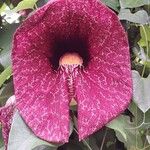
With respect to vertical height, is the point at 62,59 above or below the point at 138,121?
above

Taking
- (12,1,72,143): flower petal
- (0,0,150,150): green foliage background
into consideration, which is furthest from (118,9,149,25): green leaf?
(12,1,72,143): flower petal

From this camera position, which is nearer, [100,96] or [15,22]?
[100,96]

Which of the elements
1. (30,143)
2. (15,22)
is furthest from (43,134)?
(15,22)

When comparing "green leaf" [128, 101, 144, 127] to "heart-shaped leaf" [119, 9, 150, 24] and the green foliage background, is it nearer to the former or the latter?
the green foliage background

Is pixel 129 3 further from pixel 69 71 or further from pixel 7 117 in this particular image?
pixel 7 117

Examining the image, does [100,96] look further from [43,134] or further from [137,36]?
[137,36]

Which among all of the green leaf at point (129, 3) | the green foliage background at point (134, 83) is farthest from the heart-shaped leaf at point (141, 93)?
the green leaf at point (129, 3)
